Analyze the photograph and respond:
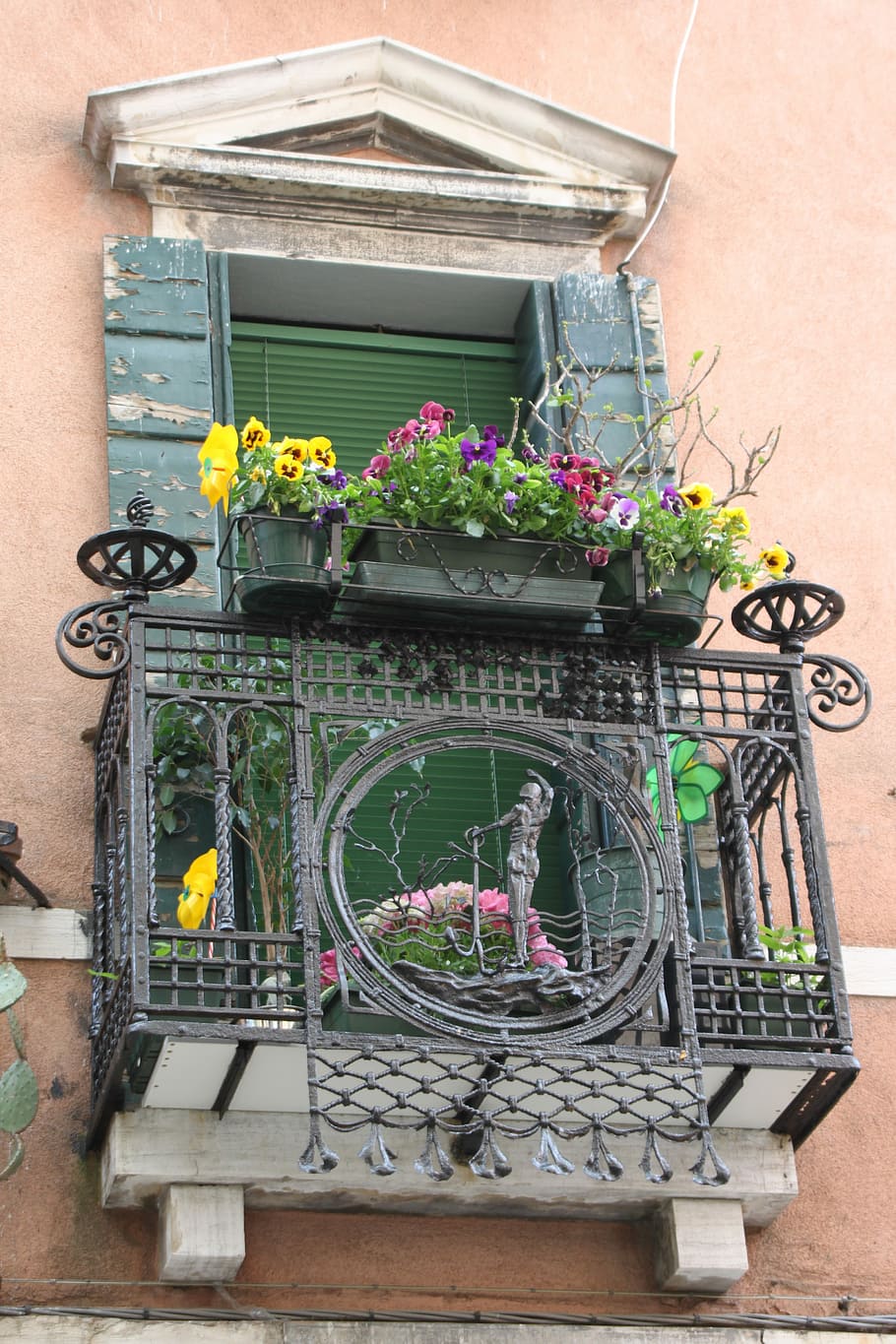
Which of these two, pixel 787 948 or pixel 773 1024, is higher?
pixel 787 948

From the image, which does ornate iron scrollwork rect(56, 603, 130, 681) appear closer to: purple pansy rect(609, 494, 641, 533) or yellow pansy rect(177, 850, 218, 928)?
yellow pansy rect(177, 850, 218, 928)

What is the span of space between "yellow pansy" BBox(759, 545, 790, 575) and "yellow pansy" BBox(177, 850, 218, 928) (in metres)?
1.85

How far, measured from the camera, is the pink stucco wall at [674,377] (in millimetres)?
6410

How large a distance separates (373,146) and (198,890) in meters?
3.07

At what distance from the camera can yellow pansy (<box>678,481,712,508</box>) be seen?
668cm

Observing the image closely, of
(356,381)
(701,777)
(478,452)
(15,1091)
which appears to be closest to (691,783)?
(701,777)

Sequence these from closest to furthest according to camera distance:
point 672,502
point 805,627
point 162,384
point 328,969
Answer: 1. point 328,969
2. point 672,502
3. point 805,627
4. point 162,384

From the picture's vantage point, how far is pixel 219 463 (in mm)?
6496

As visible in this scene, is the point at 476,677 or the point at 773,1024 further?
the point at 476,677

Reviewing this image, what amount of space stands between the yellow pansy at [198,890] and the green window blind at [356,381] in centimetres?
184

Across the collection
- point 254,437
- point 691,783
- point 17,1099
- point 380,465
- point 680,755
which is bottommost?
point 17,1099

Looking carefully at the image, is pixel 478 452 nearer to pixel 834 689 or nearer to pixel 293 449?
pixel 293 449

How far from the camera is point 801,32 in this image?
8.74m

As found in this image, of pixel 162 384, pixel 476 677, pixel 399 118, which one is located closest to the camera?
pixel 476 677
